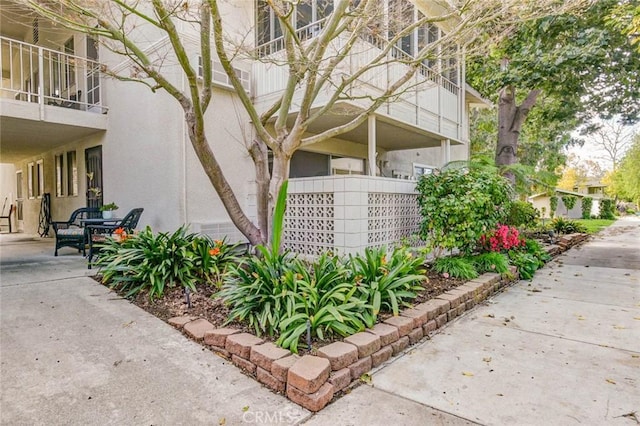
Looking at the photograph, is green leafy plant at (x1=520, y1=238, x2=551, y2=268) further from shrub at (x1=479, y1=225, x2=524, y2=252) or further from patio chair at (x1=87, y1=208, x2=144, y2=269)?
patio chair at (x1=87, y1=208, x2=144, y2=269)

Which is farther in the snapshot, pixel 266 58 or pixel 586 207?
pixel 586 207

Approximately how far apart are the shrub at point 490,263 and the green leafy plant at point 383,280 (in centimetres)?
185

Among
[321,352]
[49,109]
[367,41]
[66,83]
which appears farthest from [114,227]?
[66,83]

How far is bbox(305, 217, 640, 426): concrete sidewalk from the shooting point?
2412mm

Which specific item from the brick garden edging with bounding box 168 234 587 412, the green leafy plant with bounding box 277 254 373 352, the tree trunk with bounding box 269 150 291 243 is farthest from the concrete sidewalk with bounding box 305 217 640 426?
the tree trunk with bounding box 269 150 291 243

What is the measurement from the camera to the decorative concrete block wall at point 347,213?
5.81 m

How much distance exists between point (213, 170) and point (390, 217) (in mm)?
3208

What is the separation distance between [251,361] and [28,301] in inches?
133

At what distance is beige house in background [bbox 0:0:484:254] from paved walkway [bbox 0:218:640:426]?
8.86 ft

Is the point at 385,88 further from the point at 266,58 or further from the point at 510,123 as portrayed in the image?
the point at 510,123

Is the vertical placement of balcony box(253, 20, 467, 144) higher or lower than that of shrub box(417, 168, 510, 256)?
higher

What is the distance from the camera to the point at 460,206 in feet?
17.9

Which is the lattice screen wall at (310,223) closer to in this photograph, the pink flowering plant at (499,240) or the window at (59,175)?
the pink flowering plant at (499,240)

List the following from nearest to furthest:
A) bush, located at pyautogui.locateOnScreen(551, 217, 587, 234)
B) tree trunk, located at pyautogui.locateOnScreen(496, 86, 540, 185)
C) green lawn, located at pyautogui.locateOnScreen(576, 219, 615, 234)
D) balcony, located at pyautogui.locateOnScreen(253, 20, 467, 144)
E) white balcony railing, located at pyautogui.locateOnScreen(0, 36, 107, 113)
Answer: balcony, located at pyautogui.locateOnScreen(253, 20, 467, 144), white balcony railing, located at pyautogui.locateOnScreen(0, 36, 107, 113), tree trunk, located at pyautogui.locateOnScreen(496, 86, 540, 185), bush, located at pyautogui.locateOnScreen(551, 217, 587, 234), green lawn, located at pyautogui.locateOnScreen(576, 219, 615, 234)
